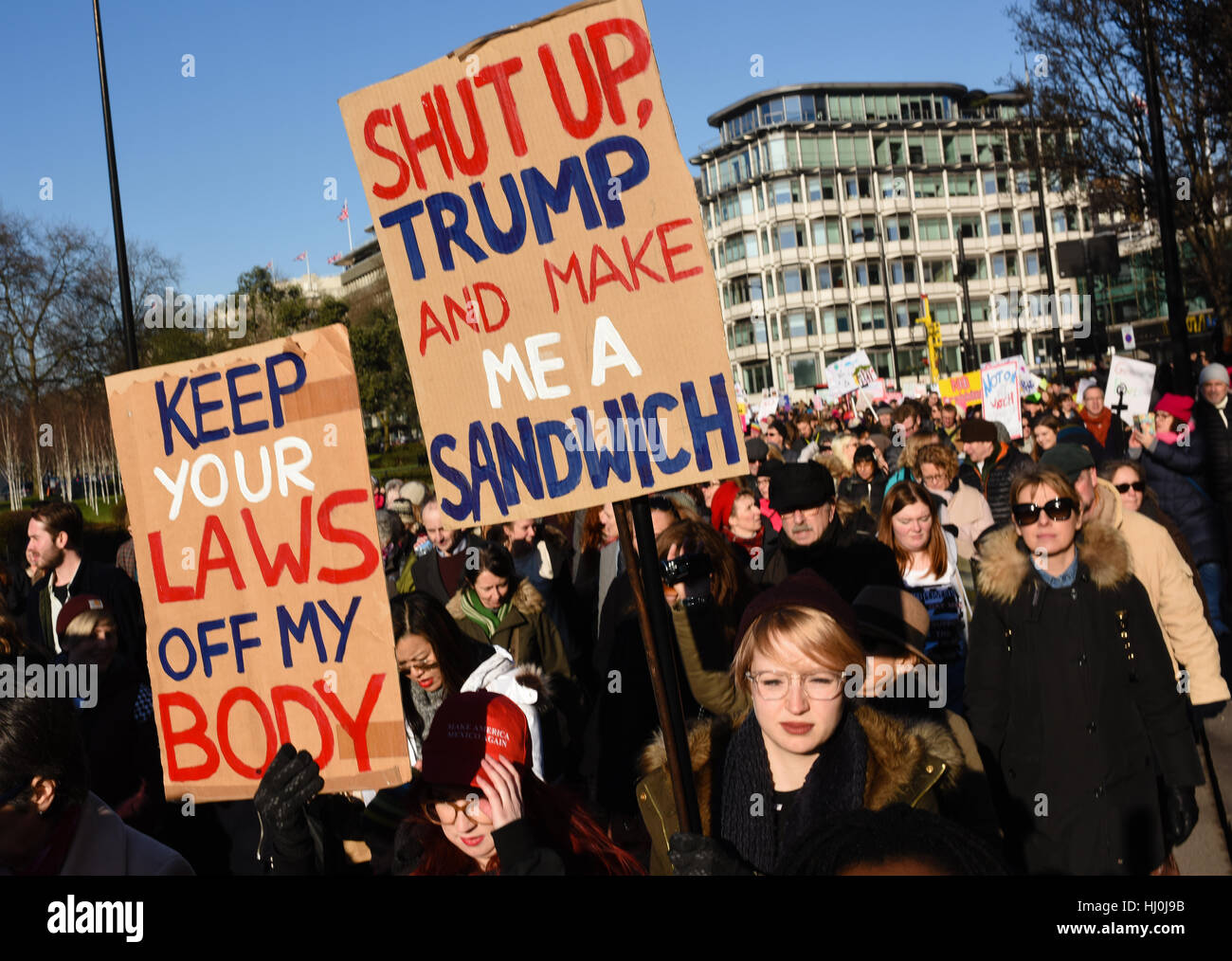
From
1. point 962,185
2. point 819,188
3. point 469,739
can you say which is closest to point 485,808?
point 469,739

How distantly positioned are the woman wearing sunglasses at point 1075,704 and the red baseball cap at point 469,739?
1.93 meters

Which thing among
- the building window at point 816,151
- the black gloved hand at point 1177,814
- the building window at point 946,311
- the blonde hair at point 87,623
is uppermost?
the building window at point 816,151

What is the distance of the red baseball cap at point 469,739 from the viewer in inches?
105

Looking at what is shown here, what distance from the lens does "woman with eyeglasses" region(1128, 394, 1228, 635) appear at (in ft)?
26.4

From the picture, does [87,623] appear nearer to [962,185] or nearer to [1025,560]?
[1025,560]

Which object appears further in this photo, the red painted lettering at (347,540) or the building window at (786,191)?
the building window at (786,191)

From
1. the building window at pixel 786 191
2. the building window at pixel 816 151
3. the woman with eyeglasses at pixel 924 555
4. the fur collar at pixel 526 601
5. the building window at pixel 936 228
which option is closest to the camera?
the woman with eyeglasses at pixel 924 555

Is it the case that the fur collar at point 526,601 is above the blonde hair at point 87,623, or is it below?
below

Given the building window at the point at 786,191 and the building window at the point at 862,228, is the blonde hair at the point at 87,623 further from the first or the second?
the building window at the point at 862,228

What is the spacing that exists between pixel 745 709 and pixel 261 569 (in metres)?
1.26

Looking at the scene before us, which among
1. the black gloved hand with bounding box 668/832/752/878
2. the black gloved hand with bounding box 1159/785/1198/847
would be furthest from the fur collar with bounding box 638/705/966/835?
the black gloved hand with bounding box 1159/785/1198/847

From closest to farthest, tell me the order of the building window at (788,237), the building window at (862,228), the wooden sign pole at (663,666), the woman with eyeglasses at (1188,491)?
the wooden sign pole at (663,666) < the woman with eyeglasses at (1188,491) < the building window at (788,237) < the building window at (862,228)

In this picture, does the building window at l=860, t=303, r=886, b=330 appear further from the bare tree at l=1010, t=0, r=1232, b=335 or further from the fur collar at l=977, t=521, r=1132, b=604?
the fur collar at l=977, t=521, r=1132, b=604

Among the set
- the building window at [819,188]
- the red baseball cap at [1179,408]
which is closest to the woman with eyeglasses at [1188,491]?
the red baseball cap at [1179,408]
